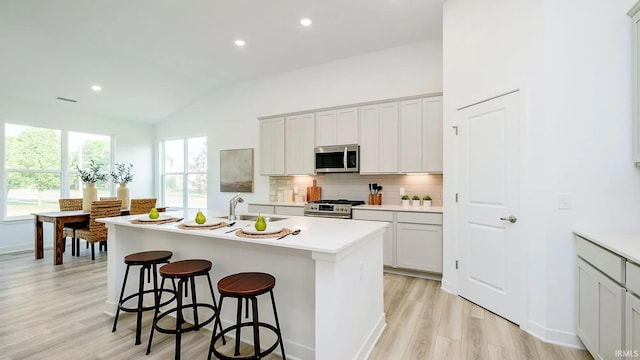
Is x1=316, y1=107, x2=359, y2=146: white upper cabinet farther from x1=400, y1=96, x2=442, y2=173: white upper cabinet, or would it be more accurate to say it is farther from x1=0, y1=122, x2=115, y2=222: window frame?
x1=0, y1=122, x2=115, y2=222: window frame

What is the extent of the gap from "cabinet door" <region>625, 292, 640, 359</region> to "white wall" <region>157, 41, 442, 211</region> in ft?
10.7

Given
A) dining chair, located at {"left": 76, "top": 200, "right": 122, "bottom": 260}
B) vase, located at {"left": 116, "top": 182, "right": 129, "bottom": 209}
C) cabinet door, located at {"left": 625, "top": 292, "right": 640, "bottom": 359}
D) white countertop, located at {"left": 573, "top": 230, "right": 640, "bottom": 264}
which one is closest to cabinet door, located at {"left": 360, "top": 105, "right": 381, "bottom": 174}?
white countertop, located at {"left": 573, "top": 230, "right": 640, "bottom": 264}

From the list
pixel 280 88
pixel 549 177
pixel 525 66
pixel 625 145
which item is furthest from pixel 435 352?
pixel 280 88

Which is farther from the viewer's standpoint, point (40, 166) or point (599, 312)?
point (40, 166)

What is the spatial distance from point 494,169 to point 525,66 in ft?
3.00

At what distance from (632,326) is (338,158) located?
3552mm

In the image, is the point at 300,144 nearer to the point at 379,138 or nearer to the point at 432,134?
the point at 379,138

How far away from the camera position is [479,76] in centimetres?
303

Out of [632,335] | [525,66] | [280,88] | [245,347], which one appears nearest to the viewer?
[632,335]

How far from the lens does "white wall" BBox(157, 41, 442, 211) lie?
4.36 metres

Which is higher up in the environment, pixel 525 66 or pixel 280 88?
pixel 280 88

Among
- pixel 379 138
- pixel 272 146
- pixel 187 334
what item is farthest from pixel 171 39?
pixel 187 334

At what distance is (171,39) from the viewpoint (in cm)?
428

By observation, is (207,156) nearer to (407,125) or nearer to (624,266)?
(407,125)
